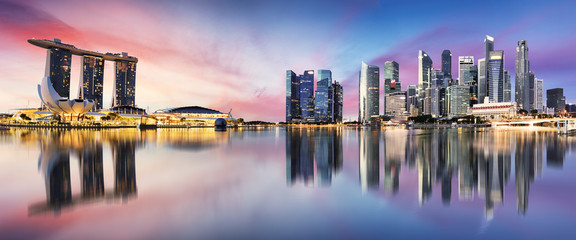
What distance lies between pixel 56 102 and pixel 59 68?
80.3m

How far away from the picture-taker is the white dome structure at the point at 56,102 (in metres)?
116

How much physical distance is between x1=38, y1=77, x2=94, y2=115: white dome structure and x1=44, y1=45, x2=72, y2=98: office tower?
71091mm

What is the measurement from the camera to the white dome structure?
11575 cm

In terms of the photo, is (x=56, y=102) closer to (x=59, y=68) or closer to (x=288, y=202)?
(x=59, y=68)

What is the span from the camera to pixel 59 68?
17512cm

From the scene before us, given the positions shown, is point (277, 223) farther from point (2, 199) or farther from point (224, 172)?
point (2, 199)

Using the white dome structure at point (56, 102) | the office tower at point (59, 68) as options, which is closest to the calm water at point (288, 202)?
the white dome structure at point (56, 102)

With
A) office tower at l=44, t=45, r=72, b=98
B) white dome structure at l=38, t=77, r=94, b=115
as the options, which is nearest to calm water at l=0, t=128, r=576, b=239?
white dome structure at l=38, t=77, r=94, b=115

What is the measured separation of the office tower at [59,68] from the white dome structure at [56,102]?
7109 cm

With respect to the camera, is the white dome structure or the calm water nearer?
the calm water

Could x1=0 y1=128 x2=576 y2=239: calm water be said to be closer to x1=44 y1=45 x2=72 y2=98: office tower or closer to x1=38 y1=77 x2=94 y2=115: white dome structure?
x1=38 y1=77 x2=94 y2=115: white dome structure

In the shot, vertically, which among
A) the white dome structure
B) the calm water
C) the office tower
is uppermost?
the office tower

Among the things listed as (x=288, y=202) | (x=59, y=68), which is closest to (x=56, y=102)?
(x=59, y=68)

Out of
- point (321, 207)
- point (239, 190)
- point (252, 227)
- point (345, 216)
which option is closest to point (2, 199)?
point (239, 190)
